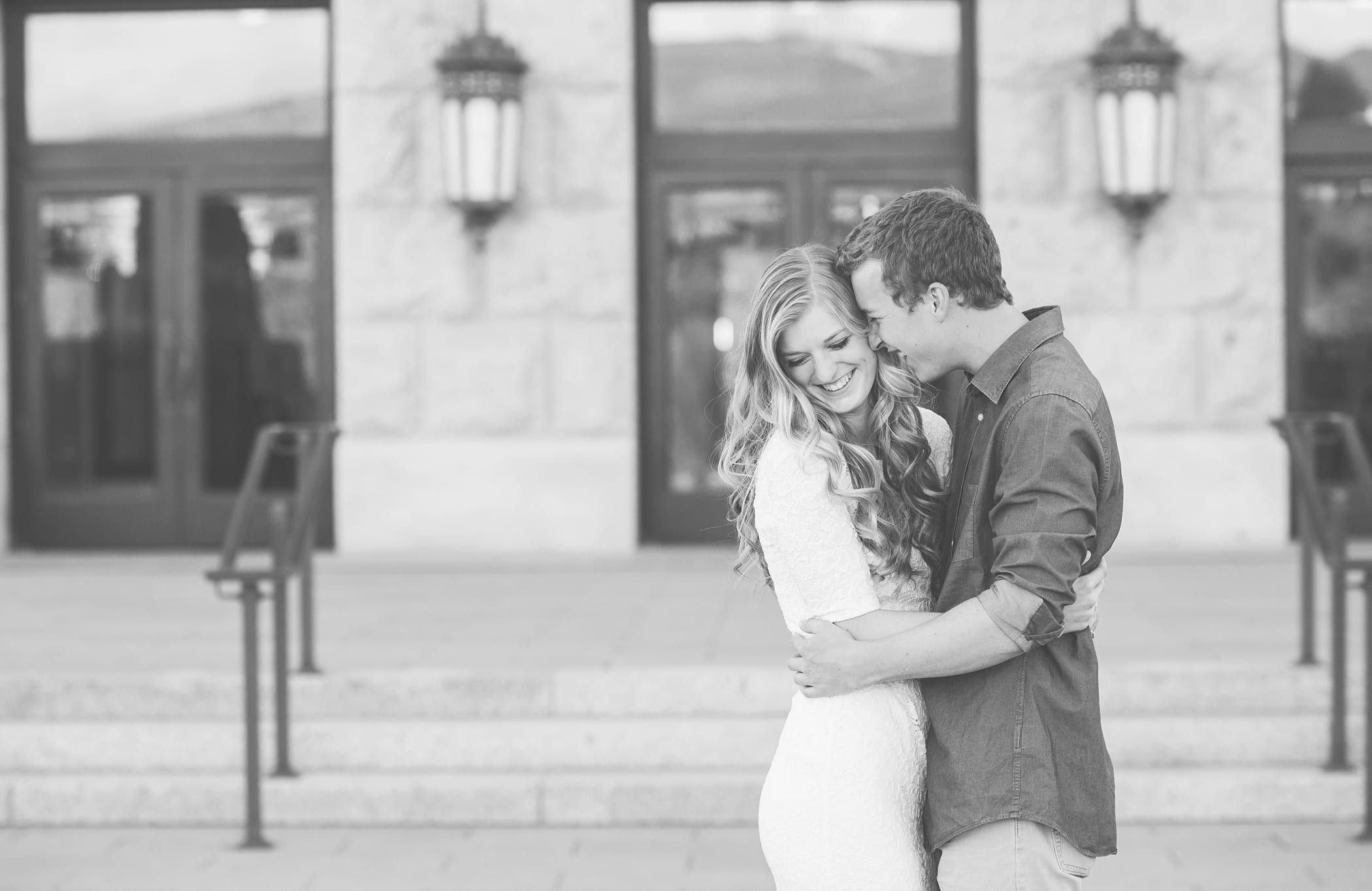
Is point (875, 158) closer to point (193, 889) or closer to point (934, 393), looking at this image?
point (193, 889)

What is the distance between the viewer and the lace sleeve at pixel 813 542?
8.09 feet

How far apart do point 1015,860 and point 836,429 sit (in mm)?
688

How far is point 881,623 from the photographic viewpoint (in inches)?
96.0

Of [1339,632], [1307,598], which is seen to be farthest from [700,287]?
[1339,632]

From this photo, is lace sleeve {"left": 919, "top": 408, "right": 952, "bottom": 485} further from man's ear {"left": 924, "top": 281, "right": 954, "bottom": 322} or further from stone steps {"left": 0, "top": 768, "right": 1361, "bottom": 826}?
stone steps {"left": 0, "top": 768, "right": 1361, "bottom": 826}

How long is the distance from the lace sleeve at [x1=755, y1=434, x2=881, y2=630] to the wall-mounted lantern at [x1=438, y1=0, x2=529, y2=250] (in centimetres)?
699

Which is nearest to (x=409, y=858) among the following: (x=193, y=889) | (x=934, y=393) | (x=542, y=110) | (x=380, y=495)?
(x=193, y=889)

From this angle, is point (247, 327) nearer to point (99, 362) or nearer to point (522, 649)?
point (99, 362)

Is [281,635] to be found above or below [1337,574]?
below

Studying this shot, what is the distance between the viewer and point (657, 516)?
10062mm

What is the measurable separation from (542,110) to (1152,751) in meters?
5.46

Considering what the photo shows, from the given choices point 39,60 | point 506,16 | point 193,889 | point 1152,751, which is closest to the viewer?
point 193,889

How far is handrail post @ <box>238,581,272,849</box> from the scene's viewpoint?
5.24 m

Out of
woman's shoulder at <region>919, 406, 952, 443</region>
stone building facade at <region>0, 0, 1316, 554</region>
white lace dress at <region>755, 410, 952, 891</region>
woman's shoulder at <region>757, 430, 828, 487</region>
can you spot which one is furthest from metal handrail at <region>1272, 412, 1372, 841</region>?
stone building facade at <region>0, 0, 1316, 554</region>
